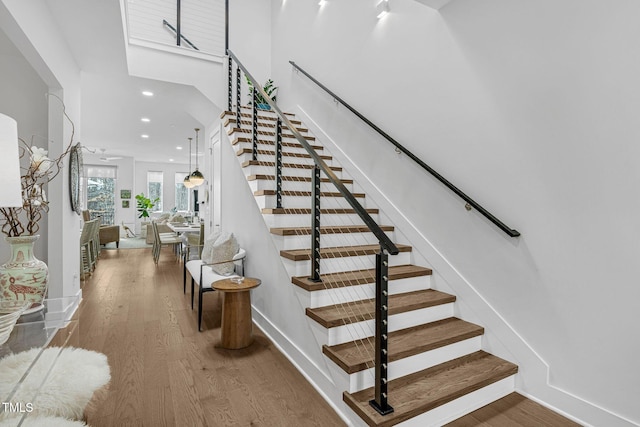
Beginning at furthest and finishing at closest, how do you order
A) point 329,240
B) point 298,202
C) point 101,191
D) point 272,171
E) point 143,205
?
point 143,205 → point 101,191 → point 272,171 → point 298,202 → point 329,240

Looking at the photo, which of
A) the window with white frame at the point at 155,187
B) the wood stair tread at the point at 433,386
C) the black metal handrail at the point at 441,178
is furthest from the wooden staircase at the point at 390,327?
the window with white frame at the point at 155,187

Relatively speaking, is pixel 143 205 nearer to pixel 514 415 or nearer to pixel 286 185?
pixel 286 185

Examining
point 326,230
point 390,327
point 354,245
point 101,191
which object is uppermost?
point 101,191

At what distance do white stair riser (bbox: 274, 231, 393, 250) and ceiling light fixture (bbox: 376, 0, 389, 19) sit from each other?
7.63ft

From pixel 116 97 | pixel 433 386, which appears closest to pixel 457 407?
pixel 433 386

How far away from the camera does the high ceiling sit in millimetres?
2975

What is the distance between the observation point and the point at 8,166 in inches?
43.9

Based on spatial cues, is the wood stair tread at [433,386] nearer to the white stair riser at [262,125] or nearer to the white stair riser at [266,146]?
the white stair riser at [266,146]

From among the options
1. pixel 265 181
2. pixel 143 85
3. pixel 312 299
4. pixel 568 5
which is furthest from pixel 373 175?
pixel 143 85

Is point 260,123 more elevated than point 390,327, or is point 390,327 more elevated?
point 260,123

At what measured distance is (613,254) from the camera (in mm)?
1840

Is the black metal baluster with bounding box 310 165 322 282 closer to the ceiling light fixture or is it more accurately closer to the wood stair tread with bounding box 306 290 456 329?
the wood stair tread with bounding box 306 290 456 329

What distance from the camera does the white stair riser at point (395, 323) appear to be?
215cm

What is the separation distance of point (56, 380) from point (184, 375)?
2.73ft
